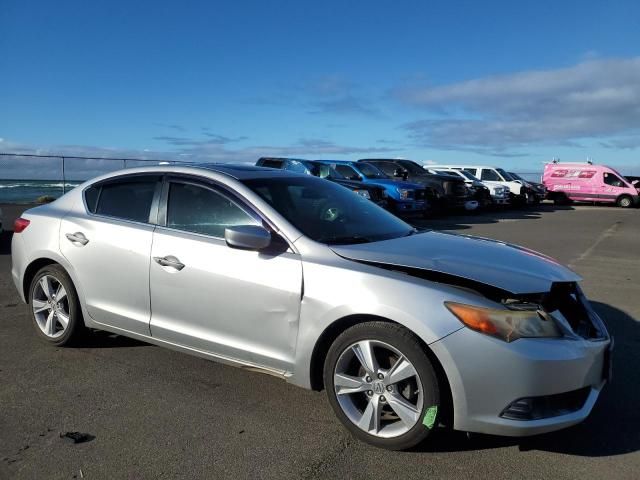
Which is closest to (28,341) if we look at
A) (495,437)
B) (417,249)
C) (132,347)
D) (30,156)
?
(132,347)

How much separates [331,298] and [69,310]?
2.53 metres

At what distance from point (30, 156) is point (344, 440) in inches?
868

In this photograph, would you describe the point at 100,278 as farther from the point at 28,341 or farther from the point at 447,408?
the point at 447,408

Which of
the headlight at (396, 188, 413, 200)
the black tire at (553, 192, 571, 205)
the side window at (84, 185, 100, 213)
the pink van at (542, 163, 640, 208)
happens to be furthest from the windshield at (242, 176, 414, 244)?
the black tire at (553, 192, 571, 205)

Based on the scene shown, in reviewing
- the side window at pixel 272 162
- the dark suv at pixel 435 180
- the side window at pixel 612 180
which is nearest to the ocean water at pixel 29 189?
the side window at pixel 272 162

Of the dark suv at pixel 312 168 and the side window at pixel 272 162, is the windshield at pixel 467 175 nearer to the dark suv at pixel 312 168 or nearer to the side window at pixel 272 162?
the dark suv at pixel 312 168

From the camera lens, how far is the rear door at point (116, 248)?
412cm

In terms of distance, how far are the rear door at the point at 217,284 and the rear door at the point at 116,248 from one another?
12cm

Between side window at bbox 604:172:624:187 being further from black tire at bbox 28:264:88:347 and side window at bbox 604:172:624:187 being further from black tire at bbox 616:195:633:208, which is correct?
black tire at bbox 28:264:88:347

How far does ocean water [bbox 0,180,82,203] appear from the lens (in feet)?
76.0

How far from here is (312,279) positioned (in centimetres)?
335

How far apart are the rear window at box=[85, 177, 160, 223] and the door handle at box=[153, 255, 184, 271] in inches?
17.4

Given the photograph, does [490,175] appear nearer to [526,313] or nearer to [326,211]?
[326,211]

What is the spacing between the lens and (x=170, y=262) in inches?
154
